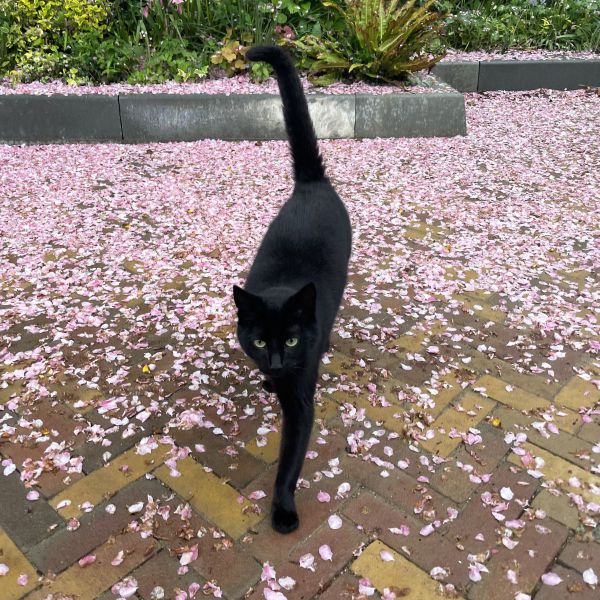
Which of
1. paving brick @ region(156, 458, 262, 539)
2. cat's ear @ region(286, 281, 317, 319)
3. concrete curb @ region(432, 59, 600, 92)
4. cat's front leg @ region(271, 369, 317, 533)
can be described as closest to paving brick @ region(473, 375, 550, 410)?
cat's front leg @ region(271, 369, 317, 533)

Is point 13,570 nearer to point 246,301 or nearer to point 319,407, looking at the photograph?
point 246,301

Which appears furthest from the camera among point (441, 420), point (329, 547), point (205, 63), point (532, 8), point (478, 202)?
point (532, 8)

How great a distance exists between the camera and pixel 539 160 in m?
5.73

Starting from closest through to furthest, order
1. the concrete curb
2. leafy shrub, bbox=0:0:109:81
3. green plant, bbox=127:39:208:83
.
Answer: leafy shrub, bbox=0:0:109:81 < green plant, bbox=127:39:208:83 < the concrete curb

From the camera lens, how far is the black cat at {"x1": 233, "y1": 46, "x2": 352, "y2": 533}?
195cm

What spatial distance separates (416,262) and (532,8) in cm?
737

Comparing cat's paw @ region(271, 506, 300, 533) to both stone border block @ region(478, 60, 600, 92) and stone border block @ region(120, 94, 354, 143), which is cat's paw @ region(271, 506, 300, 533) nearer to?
stone border block @ region(120, 94, 354, 143)

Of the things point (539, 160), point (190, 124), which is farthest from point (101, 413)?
point (539, 160)

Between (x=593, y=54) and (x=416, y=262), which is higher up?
(x=593, y=54)

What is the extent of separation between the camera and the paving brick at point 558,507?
202 cm

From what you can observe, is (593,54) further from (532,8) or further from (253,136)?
(253,136)

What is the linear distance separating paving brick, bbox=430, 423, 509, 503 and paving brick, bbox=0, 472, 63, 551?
1528 mm

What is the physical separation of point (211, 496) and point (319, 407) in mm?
688

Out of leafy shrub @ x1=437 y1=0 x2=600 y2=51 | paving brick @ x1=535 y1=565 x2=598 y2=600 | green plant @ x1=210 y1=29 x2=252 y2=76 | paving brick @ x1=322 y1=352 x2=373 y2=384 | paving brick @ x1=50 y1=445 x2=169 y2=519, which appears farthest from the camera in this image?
leafy shrub @ x1=437 y1=0 x2=600 y2=51
